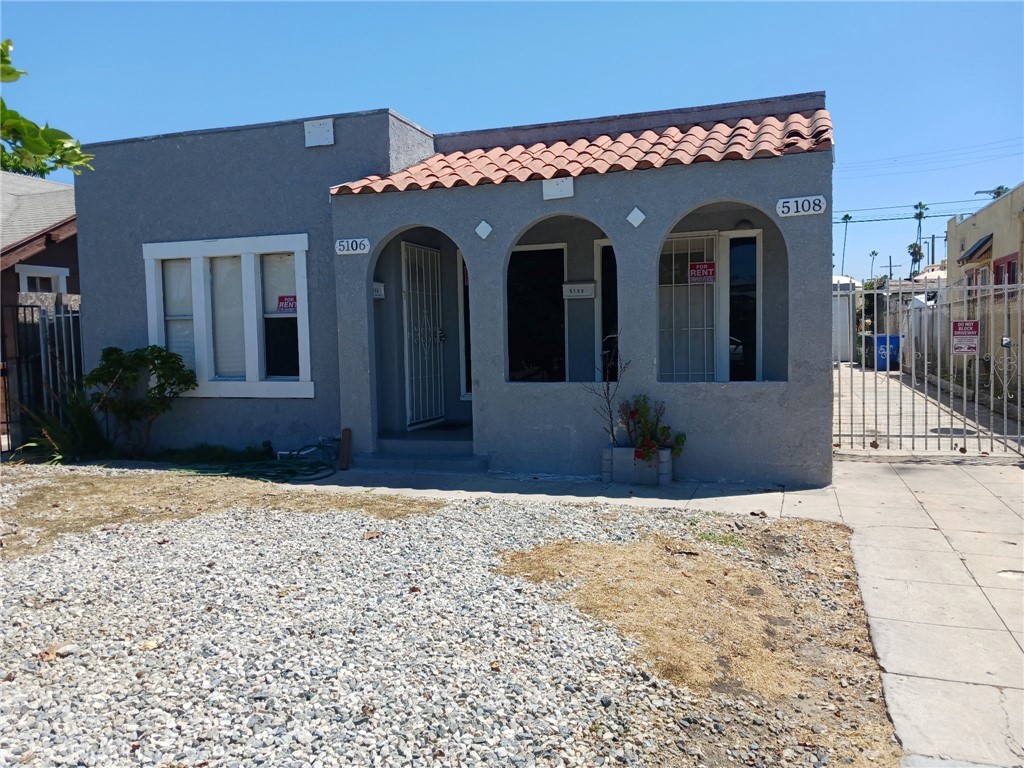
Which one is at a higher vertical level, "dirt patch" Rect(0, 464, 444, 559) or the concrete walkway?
"dirt patch" Rect(0, 464, 444, 559)

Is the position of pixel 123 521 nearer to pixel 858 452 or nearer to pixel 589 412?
pixel 589 412

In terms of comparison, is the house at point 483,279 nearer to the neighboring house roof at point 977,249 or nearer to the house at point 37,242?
the house at point 37,242

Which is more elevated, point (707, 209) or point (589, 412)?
point (707, 209)

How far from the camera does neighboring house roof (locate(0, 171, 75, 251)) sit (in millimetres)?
16250

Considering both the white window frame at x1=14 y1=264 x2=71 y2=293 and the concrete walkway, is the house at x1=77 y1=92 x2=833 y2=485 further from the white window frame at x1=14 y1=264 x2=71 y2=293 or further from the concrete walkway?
the white window frame at x1=14 y1=264 x2=71 y2=293

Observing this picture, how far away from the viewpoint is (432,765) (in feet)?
10.5

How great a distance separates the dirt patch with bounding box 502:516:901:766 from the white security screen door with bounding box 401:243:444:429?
5.08m

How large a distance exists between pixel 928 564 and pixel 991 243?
1402 centimetres

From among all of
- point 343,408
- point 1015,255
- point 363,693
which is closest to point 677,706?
point 363,693

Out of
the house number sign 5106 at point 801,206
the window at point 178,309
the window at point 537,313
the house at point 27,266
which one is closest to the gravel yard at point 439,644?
the house number sign 5106 at point 801,206

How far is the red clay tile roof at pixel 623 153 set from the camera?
27.7 ft

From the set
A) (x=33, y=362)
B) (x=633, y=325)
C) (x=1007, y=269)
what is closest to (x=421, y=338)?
(x=633, y=325)

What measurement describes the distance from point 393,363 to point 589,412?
2.96m

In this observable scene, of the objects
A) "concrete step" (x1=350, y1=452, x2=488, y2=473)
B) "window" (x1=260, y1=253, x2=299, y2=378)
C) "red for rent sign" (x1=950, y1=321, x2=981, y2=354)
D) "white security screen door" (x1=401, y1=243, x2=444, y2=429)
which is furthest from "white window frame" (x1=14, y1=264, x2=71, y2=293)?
"red for rent sign" (x1=950, y1=321, x2=981, y2=354)
